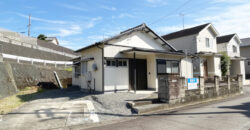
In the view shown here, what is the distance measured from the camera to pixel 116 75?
1034cm

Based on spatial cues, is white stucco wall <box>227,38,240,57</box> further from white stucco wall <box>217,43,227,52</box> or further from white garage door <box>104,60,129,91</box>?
white garage door <box>104,60,129,91</box>

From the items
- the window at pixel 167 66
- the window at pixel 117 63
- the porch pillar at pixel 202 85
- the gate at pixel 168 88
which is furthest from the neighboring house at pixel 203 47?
the gate at pixel 168 88

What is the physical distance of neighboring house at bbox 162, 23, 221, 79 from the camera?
680 inches

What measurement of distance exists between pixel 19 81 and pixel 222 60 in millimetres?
23201

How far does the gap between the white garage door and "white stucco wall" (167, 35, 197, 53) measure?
10.4 m

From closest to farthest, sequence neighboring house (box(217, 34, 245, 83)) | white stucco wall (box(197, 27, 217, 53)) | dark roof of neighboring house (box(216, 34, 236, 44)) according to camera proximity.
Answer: white stucco wall (box(197, 27, 217, 53)), neighboring house (box(217, 34, 245, 83)), dark roof of neighboring house (box(216, 34, 236, 44))

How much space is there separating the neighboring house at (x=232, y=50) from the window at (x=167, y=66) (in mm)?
13153

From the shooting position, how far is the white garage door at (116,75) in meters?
9.94

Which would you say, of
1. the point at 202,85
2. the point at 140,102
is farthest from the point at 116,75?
the point at 202,85

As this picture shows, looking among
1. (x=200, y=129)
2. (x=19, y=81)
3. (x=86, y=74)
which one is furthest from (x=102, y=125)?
(x=19, y=81)

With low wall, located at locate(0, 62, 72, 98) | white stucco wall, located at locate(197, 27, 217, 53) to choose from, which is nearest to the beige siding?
low wall, located at locate(0, 62, 72, 98)

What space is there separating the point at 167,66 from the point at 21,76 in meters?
14.4

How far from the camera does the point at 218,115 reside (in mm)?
6219

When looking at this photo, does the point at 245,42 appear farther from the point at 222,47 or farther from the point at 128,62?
the point at 128,62
